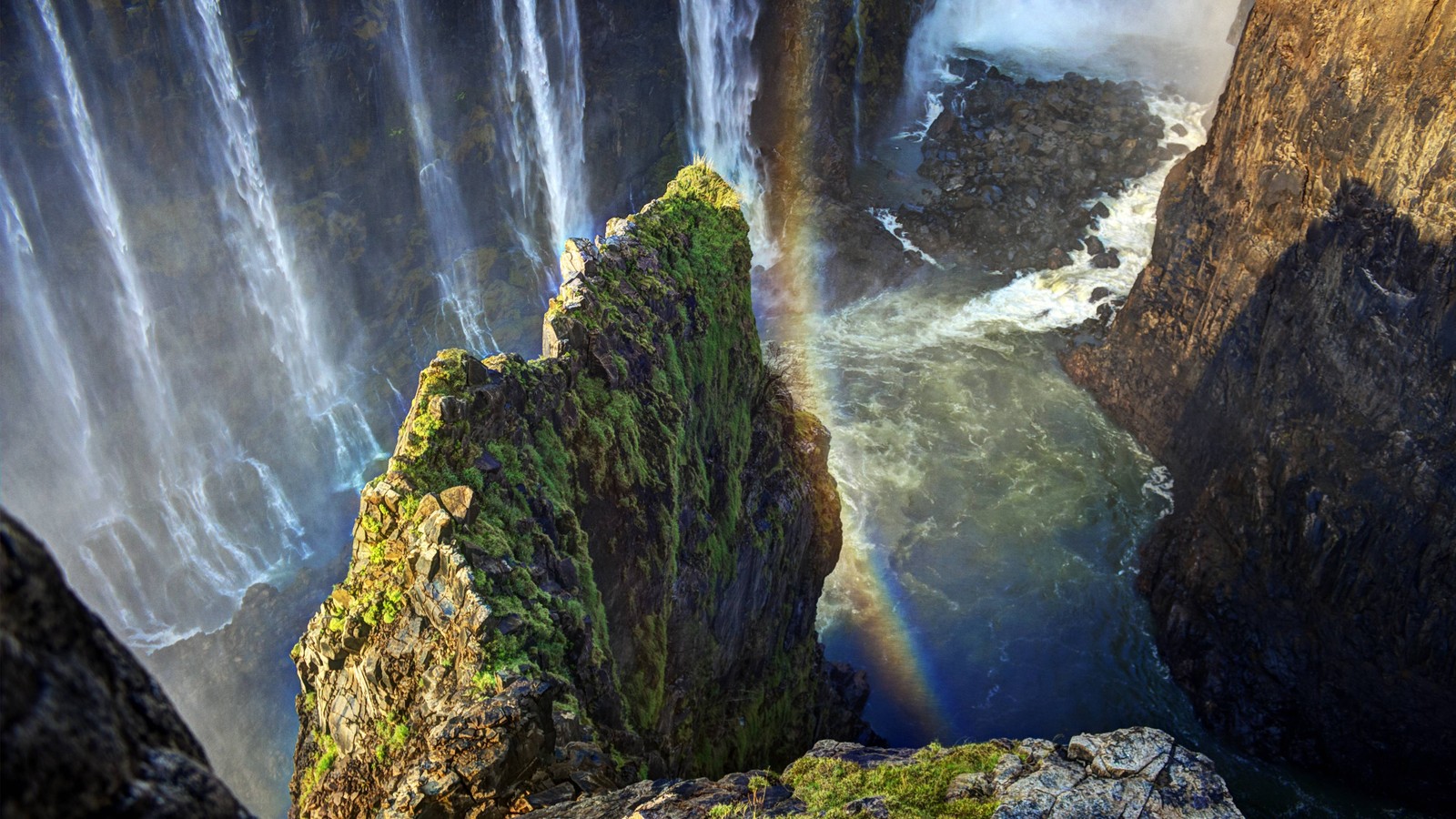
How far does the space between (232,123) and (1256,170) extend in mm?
35990

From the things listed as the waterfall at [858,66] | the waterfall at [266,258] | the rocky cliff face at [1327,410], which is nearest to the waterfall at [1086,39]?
the waterfall at [858,66]

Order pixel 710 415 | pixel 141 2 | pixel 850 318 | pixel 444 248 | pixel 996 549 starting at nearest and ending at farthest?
pixel 710 415 < pixel 141 2 < pixel 996 549 < pixel 444 248 < pixel 850 318

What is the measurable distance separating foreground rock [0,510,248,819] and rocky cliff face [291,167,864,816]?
22.0ft

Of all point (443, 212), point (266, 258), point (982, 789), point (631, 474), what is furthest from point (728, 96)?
point (982, 789)

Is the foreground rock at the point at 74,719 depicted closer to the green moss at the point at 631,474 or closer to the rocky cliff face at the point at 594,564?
the rocky cliff face at the point at 594,564

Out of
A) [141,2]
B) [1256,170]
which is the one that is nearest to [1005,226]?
[1256,170]

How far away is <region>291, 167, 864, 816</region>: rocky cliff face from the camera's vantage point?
11.9 meters

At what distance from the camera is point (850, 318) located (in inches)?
1884

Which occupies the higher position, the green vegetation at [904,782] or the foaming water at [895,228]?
the foaming water at [895,228]

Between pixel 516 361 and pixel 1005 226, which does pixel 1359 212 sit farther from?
pixel 516 361

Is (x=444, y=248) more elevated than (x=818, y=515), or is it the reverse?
(x=444, y=248)

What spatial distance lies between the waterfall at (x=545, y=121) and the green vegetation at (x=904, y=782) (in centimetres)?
3686

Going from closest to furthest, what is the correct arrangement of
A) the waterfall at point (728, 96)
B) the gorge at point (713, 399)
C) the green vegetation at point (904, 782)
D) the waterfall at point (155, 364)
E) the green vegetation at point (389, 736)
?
1. the green vegetation at point (904, 782)
2. the green vegetation at point (389, 736)
3. the gorge at point (713, 399)
4. the waterfall at point (155, 364)
5. the waterfall at point (728, 96)

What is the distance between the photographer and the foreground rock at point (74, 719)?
146 inches
